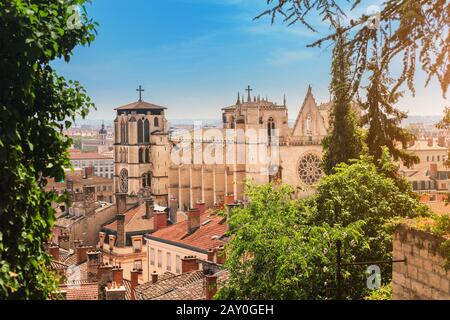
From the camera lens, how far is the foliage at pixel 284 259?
1160 cm

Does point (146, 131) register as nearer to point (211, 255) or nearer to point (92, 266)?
point (92, 266)

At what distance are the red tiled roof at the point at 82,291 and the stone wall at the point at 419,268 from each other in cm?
1288

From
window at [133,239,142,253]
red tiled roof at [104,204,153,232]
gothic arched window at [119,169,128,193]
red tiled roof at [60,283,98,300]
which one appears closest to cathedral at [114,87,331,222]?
gothic arched window at [119,169,128,193]

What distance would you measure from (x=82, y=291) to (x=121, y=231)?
15.0 m

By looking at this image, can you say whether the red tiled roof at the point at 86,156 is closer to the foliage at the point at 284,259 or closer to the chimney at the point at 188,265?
the chimney at the point at 188,265

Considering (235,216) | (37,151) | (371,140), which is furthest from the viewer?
(371,140)

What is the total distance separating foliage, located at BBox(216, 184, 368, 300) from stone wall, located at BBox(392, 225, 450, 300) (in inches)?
94.9

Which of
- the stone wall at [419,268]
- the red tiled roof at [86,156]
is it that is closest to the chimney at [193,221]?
the stone wall at [419,268]

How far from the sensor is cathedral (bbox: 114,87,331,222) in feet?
186

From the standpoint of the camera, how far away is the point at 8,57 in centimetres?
748

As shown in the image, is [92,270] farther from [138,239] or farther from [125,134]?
[125,134]
